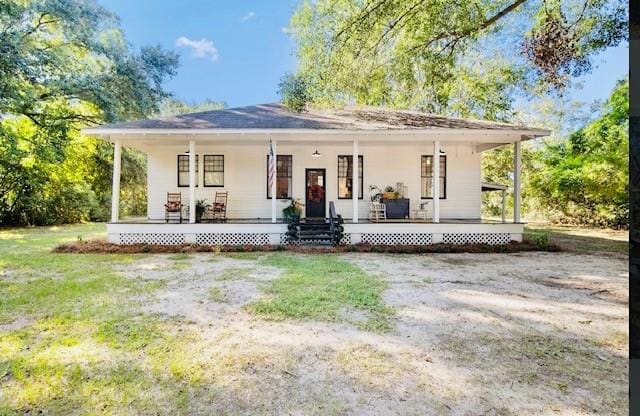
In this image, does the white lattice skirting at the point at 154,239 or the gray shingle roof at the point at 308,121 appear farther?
the gray shingle roof at the point at 308,121

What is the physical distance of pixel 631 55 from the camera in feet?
3.71

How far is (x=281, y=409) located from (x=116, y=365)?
1606 mm

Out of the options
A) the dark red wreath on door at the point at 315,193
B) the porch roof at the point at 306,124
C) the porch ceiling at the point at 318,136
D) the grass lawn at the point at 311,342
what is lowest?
the grass lawn at the point at 311,342

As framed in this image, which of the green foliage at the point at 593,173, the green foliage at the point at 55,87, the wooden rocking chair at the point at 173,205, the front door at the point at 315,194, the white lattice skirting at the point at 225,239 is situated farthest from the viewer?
the green foliage at the point at 593,173

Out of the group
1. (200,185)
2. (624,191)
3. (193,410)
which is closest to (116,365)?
(193,410)

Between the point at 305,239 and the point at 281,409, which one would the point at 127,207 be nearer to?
the point at 305,239

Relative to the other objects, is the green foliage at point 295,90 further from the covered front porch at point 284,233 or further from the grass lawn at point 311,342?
the grass lawn at point 311,342

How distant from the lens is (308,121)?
11570 mm

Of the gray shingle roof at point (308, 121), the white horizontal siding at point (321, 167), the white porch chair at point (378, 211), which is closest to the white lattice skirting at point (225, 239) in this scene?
the white horizontal siding at point (321, 167)

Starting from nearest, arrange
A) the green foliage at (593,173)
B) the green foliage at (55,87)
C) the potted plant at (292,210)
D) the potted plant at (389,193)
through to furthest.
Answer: the potted plant at (292,210) → the potted plant at (389,193) → the green foliage at (55,87) → the green foliage at (593,173)

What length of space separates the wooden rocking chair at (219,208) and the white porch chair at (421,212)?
20.7ft

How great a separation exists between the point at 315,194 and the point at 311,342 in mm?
Result: 9198

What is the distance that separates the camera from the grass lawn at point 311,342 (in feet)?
8.82

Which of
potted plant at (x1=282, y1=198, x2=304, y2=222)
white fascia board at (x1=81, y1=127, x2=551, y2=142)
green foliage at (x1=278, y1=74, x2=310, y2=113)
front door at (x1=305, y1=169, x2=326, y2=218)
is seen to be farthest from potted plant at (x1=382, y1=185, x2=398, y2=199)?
green foliage at (x1=278, y1=74, x2=310, y2=113)
